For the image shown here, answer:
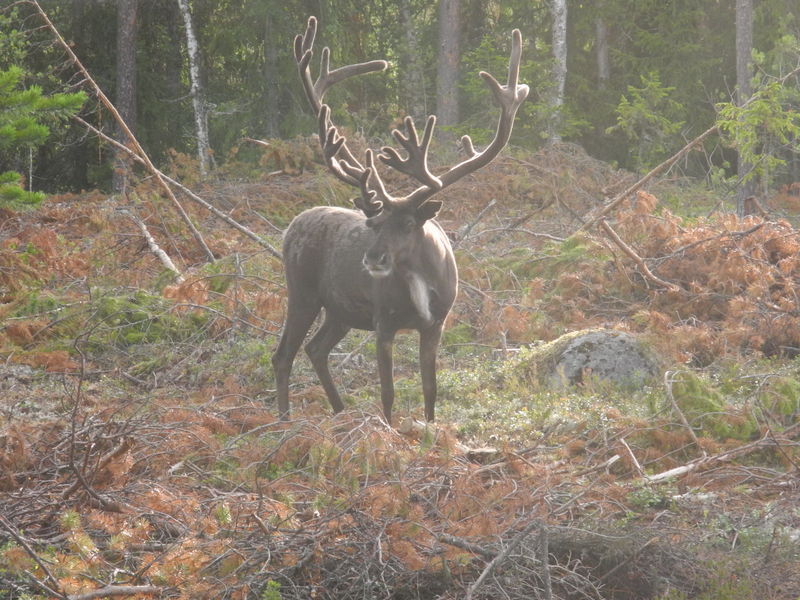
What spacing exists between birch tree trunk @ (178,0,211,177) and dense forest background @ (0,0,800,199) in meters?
0.14

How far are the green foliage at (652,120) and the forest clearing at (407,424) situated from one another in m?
4.92

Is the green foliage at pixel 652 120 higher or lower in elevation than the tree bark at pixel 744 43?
lower

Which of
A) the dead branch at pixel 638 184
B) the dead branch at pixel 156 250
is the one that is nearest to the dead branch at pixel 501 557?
the dead branch at pixel 638 184

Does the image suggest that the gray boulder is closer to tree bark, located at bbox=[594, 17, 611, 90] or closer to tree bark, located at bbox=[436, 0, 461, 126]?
tree bark, located at bbox=[436, 0, 461, 126]

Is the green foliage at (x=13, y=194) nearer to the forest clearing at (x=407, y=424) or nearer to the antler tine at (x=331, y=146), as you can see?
the forest clearing at (x=407, y=424)

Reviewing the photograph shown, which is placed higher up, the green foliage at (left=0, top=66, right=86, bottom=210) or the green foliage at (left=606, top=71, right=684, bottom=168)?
the green foliage at (left=0, top=66, right=86, bottom=210)

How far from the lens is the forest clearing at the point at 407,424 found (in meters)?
5.49

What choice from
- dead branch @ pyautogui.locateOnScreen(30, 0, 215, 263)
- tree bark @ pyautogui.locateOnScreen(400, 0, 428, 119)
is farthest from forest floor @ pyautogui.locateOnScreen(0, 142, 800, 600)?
tree bark @ pyautogui.locateOnScreen(400, 0, 428, 119)

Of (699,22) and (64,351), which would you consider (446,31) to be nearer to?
(699,22)

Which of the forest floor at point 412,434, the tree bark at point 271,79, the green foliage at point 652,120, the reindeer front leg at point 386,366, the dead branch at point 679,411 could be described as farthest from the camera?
the tree bark at point 271,79

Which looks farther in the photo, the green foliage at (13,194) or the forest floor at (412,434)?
the green foliage at (13,194)

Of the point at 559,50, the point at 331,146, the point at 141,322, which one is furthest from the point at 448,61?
the point at 331,146

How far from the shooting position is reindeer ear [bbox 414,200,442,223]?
8016 mm

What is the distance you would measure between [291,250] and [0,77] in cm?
312
